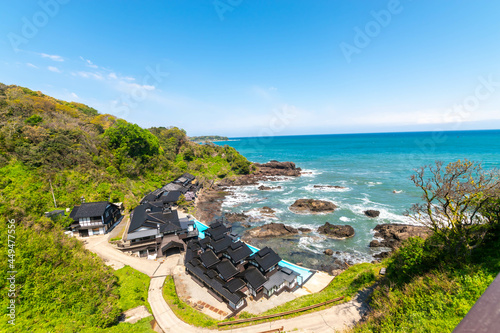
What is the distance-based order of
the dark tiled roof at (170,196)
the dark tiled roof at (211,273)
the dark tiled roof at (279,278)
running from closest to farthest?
the dark tiled roof at (279,278) → the dark tiled roof at (211,273) → the dark tiled roof at (170,196)

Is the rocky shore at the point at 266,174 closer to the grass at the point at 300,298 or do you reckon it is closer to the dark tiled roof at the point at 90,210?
the dark tiled roof at the point at 90,210

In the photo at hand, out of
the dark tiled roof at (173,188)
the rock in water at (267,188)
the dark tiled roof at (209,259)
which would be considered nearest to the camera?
the dark tiled roof at (209,259)

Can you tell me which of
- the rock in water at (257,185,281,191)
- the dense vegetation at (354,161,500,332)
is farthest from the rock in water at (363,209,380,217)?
the rock in water at (257,185,281,191)

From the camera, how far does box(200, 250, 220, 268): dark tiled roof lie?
75.7 feet

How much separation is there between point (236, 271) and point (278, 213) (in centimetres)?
2281

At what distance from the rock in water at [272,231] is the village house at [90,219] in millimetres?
22510

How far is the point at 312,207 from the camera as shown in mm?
44562

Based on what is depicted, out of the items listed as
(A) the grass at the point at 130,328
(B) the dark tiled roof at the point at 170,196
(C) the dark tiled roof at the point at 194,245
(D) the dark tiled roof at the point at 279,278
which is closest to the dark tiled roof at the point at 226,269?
(D) the dark tiled roof at the point at 279,278

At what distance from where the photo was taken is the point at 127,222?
3522cm

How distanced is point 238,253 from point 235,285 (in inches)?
145

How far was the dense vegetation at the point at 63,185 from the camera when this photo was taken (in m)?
15.1

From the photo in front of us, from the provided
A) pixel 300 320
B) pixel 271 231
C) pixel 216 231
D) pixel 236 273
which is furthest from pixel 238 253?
pixel 271 231

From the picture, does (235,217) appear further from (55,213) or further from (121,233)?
(55,213)

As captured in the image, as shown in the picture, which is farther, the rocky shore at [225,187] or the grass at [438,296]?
the rocky shore at [225,187]
